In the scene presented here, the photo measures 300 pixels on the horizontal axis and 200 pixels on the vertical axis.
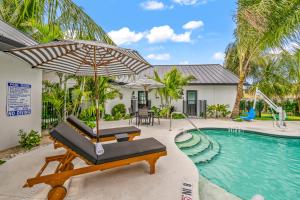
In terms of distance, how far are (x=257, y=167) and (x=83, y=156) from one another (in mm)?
5833

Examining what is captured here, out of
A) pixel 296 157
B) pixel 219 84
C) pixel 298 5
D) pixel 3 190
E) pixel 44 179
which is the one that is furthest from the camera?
pixel 219 84

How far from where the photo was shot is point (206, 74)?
21.0 metres

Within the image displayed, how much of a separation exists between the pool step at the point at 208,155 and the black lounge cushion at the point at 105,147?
9.38 ft

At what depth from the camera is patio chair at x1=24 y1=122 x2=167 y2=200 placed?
11.0 ft

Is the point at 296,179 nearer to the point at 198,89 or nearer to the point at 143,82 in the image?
the point at 143,82

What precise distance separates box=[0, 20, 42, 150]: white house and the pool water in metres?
6.31

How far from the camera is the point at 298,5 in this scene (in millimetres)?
11664

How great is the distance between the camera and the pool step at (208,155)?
278 inches

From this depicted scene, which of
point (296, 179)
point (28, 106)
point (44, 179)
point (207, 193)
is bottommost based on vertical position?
point (296, 179)

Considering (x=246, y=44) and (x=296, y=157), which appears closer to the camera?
(x=296, y=157)

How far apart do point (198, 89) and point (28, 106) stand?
15456 mm

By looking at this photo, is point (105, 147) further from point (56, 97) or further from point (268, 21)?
point (268, 21)

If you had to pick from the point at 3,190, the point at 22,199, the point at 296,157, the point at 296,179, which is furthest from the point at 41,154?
the point at 296,157

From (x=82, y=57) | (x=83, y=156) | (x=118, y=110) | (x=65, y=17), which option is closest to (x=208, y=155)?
(x=83, y=156)
